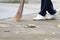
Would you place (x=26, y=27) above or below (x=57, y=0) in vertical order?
above

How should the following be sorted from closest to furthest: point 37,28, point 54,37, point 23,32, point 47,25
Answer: point 54,37
point 23,32
point 37,28
point 47,25

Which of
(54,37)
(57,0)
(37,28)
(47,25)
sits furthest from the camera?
(57,0)

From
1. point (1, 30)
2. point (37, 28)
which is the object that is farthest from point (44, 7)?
point (1, 30)

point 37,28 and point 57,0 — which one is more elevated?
point 37,28

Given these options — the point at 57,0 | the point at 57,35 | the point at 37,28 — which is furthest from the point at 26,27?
the point at 57,0

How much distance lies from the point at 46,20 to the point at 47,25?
2.47ft

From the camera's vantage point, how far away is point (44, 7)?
5762 mm

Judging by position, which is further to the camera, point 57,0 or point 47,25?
point 57,0

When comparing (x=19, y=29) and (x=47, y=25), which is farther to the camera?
(x=47, y=25)

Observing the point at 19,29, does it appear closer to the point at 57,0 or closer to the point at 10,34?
the point at 10,34

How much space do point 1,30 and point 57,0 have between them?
7.90 m

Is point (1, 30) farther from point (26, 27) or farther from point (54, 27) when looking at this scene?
point (54, 27)

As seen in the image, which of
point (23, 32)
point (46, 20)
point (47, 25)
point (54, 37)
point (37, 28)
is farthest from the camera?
point (46, 20)

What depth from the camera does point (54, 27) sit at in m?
4.80
